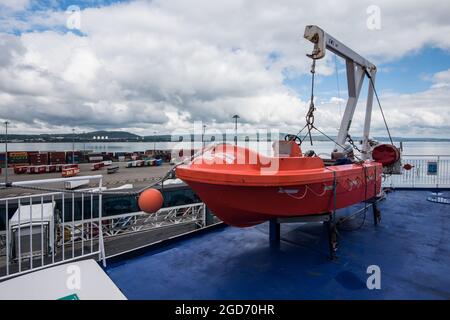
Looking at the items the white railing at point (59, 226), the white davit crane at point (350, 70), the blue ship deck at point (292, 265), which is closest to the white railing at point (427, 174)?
the white davit crane at point (350, 70)

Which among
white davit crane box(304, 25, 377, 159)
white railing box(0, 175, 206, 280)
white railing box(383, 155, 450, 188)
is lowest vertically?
white railing box(0, 175, 206, 280)

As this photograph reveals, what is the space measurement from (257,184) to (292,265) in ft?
3.77

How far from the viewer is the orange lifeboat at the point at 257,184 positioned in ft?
8.34

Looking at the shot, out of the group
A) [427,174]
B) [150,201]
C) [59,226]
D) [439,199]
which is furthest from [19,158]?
[439,199]

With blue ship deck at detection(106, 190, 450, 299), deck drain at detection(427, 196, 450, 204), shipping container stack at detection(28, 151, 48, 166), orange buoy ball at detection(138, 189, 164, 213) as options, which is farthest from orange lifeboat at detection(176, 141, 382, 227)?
shipping container stack at detection(28, 151, 48, 166)

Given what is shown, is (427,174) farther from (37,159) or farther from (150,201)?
(37,159)

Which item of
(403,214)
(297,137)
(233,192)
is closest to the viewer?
(233,192)

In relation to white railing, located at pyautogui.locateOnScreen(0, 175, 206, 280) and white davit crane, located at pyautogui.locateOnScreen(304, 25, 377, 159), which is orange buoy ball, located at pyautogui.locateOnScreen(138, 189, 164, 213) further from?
white davit crane, located at pyautogui.locateOnScreen(304, 25, 377, 159)

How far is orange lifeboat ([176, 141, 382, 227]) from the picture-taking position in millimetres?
2543

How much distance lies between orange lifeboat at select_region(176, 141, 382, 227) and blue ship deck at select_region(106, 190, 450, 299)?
56 cm

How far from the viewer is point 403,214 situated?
4.99m
